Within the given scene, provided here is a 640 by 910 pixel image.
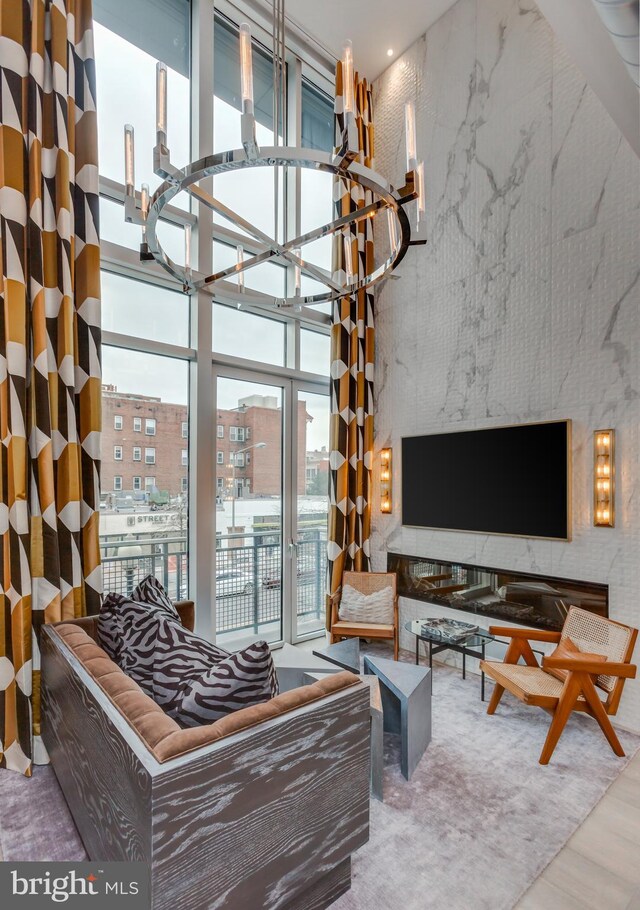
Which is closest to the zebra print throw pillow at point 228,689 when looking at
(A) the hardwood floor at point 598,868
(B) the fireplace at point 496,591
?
(A) the hardwood floor at point 598,868

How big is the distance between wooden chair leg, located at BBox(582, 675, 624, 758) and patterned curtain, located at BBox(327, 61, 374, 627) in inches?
82.6

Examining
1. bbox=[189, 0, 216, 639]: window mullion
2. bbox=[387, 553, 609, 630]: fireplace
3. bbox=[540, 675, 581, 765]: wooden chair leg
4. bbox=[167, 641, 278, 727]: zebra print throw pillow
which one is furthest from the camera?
bbox=[189, 0, 216, 639]: window mullion

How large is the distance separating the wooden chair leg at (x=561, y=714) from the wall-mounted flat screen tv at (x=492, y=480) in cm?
96

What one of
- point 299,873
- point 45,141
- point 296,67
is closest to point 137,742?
point 299,873

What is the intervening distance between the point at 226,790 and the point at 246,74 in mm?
2022

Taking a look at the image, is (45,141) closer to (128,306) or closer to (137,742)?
(128,306)

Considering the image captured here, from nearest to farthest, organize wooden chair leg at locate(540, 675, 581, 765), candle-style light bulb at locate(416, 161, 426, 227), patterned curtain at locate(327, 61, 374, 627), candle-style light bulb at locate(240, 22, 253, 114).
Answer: candle-style light bulb at locate(240, 22, 253, 114) → candle-style light bulb at locate(416, 161, 426, 227) → wooden chair leg at locate(540, 675, 581, 765) → patterned curtain at locate(327, 61, 374, 627)

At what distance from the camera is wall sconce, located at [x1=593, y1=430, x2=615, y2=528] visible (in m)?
2.96

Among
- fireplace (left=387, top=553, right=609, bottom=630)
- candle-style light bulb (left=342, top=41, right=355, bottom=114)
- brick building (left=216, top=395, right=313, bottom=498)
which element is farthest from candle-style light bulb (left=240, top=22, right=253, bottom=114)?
fireplace (left=387, top=553, right=609, bottom=630)

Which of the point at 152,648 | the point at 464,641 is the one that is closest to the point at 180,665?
the point at 152,648

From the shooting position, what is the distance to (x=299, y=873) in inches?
59.3

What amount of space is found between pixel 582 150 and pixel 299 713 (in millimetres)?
3681

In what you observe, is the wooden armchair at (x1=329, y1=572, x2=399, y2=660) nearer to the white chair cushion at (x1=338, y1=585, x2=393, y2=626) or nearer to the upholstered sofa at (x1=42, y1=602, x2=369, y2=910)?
the white chair cushion at (x1=338, y1=585, x2=393, y2=626)

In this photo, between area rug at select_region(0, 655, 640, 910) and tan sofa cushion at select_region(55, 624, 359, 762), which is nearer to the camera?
tan sofa cushion at select_region(55, 624, 359, 762)
